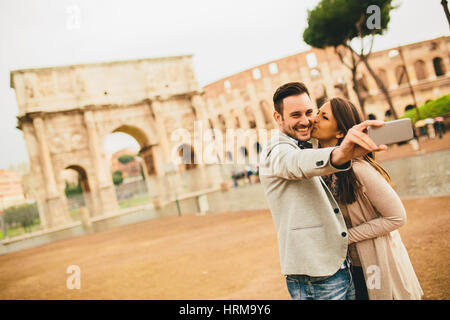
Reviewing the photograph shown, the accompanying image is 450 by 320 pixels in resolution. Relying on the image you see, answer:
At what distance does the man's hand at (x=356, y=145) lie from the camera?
3.59 feet

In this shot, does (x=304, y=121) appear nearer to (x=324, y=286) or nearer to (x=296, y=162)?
(x=296, y=162)

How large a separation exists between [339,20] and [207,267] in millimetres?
6090

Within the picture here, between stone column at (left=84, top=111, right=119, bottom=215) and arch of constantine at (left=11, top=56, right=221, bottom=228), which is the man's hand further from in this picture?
stone column at (left=84, top=111, right=119, bottom=215)

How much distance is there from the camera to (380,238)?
1630 millimetres

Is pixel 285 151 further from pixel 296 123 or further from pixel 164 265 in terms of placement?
pixel 164 265

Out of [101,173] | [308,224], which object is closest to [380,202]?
[308,224]

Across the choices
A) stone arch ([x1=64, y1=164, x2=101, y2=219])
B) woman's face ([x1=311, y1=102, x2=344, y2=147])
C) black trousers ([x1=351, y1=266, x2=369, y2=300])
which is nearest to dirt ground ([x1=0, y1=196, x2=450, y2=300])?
black trousers ([x1=351, y1=266, x2=369, y2=300])

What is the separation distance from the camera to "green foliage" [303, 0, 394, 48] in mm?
4464

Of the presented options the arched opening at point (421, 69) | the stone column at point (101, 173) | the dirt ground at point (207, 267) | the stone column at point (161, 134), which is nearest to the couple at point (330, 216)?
the dirt ground at point (207, 267)

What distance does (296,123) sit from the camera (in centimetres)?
155

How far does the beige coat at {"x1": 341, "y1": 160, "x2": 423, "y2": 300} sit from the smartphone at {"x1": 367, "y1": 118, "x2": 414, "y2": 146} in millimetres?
534

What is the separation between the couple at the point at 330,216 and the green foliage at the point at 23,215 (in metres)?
27.4
